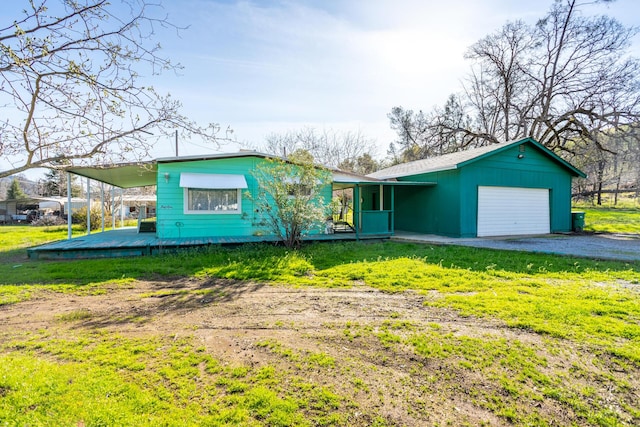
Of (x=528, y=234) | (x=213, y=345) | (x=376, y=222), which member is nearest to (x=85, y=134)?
(x=213, y=345)

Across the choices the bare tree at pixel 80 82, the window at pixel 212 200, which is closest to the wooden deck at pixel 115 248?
the window at pixel 212 200

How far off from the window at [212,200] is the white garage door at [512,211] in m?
8.94

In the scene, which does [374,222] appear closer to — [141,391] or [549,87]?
[141,391]

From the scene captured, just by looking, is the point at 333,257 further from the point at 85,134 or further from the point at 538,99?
the point at 538,99

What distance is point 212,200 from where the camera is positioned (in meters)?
10.7

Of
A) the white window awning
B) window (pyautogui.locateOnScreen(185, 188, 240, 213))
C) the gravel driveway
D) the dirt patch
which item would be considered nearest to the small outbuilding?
the gravel driveway

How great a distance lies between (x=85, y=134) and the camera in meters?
2.86

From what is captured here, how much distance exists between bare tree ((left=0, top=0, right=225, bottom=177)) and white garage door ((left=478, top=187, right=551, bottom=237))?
38.2ft

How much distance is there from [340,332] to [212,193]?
8.28 m

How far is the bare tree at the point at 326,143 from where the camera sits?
93.6 feet

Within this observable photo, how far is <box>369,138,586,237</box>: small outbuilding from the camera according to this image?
11.5 m

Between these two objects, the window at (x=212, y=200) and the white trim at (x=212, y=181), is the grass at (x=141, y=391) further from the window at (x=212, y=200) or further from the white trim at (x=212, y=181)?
the window at (x=212, y=200)

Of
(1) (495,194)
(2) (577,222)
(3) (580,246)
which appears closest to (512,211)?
(1) (495,194)

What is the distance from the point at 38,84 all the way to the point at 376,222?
1024 cm
